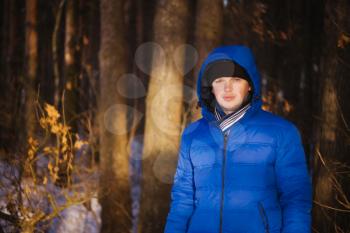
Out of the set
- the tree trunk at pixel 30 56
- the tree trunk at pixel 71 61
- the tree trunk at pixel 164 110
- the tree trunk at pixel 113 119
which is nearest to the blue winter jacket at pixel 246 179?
the tree trunk at pixel 164 110

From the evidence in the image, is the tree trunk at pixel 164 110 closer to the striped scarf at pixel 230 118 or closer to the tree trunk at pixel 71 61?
the striped scarf at pixel 230 118

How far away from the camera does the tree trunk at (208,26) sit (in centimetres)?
545

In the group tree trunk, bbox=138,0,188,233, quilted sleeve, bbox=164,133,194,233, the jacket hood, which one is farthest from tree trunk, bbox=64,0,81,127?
the jacket hood

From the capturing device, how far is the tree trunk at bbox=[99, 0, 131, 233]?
21.5 feet

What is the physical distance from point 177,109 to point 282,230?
10.7ft

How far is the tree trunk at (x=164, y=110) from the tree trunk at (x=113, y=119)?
3.94 feet

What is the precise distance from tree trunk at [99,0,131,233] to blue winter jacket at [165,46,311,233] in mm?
4047

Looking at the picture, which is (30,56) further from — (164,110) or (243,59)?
(243,59)

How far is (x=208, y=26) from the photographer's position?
18.0 feet

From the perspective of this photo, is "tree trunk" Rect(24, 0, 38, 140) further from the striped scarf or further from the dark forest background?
the striped scarf

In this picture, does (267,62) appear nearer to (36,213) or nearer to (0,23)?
(36,213)

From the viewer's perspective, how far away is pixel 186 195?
2.74 m

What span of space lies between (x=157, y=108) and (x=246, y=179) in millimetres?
3128

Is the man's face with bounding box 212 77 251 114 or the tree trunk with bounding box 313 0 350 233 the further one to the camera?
the tree trunk with bounding box 313 0 350 233
